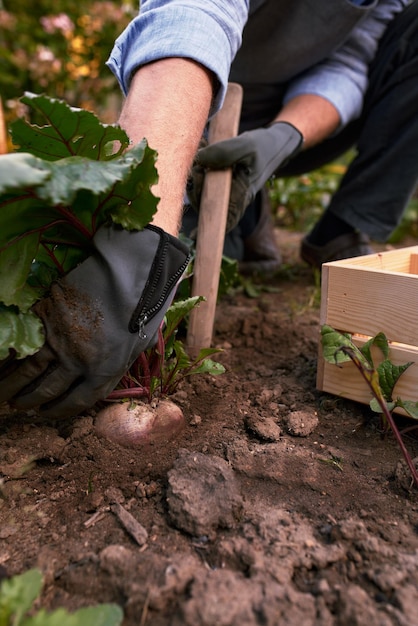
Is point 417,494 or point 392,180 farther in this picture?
point 392,180

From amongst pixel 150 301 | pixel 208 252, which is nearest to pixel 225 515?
pixel 150 301

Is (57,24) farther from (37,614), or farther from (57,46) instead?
(37,614)

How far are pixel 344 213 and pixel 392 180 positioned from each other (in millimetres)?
326

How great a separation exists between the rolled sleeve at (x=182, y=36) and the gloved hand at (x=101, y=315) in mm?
648

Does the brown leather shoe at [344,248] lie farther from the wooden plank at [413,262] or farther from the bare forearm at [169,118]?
the bare forearm at [169,118]

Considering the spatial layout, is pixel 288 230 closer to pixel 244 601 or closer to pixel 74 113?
pixel 74 113

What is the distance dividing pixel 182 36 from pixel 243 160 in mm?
629

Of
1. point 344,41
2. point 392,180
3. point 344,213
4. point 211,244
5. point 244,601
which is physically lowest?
point 244,601

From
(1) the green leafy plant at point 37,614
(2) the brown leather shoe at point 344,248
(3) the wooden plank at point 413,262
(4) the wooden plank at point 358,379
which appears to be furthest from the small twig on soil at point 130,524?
(2) the brown leather shoe at point 344,248

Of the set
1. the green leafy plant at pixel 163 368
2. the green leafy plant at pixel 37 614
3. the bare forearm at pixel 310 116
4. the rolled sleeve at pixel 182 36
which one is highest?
the bare forearm at pixel 310 116

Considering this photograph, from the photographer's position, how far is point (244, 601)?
1.05 m

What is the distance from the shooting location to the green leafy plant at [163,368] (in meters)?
1.71

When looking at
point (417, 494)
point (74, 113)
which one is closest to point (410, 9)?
point (74, 113)

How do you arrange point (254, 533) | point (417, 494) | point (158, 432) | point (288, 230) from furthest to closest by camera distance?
point (288, 230), point (158, 432), point (417, 494), point (254, 533)
